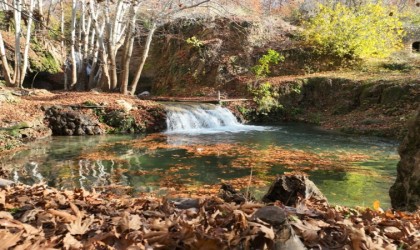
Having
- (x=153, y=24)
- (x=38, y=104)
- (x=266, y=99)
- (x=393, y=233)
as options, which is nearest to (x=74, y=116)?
(x=38, y=104)

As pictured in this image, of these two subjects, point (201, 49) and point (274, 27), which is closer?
point (201, 49)

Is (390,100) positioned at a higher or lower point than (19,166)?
higher

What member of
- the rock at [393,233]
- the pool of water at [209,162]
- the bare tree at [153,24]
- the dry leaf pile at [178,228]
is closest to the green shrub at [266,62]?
the bare tree at [153,24]

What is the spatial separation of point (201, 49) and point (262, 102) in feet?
22.3

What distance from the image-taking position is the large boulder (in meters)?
3.89

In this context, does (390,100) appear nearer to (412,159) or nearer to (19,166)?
(412,159)

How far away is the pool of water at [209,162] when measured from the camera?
6383 mm

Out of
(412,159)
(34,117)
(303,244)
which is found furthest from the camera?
(34,117)

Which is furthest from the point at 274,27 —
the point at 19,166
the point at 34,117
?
the point at 19,166

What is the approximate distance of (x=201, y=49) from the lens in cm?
2278

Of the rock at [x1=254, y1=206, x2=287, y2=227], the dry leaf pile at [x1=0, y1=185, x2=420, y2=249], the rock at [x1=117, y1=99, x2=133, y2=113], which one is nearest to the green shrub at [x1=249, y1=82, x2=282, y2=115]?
the rock at [x1=117, y1=99, x2=133, y2=113]

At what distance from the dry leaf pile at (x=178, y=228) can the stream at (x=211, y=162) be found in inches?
130

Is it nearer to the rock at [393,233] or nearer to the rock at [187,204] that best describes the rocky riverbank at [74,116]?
the rock at [187,204]

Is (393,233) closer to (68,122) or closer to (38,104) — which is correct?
(68,122)
